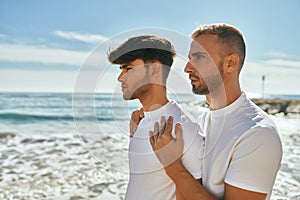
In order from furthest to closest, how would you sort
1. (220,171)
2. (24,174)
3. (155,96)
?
(24,174)
(155,96)
(220,171)

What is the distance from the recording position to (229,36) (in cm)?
195

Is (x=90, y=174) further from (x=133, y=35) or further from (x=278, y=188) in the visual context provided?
(x=133, y=35)

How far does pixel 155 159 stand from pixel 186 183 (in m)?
0.28

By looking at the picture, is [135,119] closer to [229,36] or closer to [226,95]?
[226,95]

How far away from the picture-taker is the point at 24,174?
7.24 metres

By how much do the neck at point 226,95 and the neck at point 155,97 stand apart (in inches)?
11.1

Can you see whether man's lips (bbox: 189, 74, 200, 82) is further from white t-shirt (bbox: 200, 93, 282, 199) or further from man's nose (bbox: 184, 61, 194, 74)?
white t-shirt (bbox: 200, 93, 282, 199)

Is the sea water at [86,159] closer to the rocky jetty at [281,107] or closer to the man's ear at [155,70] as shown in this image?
the man's ear at [155,70]

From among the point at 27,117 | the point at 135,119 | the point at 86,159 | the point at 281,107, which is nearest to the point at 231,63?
the point at 135,119

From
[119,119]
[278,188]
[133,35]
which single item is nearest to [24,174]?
[278,188]

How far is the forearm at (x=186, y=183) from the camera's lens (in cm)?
177

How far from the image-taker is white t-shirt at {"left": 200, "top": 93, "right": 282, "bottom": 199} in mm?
1683

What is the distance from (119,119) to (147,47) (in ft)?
1.71

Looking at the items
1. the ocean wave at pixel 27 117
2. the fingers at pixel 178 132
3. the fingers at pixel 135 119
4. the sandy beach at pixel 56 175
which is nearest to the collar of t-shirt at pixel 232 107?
the fingers at pixel 178 132
